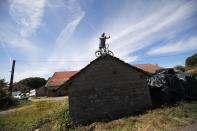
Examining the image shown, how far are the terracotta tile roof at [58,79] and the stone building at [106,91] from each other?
32269 millimetres

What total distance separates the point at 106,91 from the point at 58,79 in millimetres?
36479

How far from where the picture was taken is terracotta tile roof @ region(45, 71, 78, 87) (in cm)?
4672

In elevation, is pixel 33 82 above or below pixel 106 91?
above

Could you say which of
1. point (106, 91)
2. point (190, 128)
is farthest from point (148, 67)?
point (190, 128)

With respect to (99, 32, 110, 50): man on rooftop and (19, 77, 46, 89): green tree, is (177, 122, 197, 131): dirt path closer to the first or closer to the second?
(99, 32, 110, 50): man on rooftop

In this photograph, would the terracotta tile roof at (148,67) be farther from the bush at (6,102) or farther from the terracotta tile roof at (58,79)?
the bush at (6,102)

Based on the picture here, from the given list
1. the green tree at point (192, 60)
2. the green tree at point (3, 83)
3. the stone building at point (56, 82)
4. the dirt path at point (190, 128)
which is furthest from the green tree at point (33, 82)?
the dirt path at point (190, 128)

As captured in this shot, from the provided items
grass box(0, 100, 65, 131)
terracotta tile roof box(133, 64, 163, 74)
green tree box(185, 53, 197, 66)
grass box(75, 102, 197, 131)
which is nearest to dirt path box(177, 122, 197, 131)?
grass box(75, 102, 197, 131)

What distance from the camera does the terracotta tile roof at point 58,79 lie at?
46719 mm

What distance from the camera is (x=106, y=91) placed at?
13.9 meters

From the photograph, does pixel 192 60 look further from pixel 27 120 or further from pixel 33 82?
Result: pixel 27 120

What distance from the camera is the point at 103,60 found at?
14.3m

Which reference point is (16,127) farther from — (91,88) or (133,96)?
(133,96)

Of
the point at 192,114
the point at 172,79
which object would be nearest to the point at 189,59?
the point at 172,79
